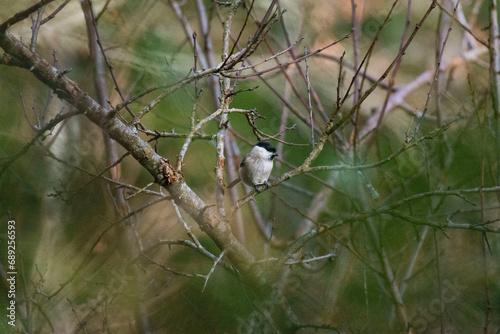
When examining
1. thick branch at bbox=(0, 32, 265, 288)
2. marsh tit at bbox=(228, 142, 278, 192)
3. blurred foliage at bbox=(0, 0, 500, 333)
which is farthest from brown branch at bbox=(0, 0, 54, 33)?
marsh tit at bbox=(228, 142, 278, 192)

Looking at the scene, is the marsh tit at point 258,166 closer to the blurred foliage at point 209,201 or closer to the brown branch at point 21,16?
the blurred foliage at point 209,201

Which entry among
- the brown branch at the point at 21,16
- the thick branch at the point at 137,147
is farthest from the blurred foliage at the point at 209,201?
the brown branch at the point at 21,16

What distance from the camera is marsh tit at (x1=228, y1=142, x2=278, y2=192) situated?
2877 millimetres

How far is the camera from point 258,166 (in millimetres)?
2869

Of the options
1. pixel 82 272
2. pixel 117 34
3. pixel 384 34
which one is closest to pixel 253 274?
pixel 82 272

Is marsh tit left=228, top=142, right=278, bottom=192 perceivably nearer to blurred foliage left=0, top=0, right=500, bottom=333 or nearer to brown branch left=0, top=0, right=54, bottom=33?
blurred foliage left=0, top=0, right=500, bottom=333

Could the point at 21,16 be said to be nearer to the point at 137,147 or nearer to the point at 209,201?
the point at 137,147

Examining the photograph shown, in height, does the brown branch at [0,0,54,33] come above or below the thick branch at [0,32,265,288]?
above

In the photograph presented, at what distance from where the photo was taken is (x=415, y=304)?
2742mm

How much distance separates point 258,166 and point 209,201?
0.63 meters

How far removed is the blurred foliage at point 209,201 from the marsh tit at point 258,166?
19 cm

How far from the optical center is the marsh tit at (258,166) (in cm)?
288

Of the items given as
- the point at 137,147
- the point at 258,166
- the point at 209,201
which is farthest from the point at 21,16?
the point at 209,201

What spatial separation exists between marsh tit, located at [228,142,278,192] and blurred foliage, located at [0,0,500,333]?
0.64ft
